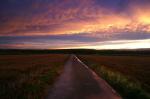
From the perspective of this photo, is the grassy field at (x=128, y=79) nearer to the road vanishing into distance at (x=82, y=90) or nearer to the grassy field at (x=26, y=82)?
the road vanishing into distance at (x=82, y=90)

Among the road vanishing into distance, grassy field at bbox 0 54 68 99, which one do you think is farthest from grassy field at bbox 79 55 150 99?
grassy field at bbox 0 54 68 99

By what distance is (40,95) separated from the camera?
15289mm

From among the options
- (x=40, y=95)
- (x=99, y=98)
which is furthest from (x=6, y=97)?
(x=99, y=98)

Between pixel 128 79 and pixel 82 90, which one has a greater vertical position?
pixel 82 90

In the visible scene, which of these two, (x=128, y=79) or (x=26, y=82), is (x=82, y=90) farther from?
(x=128, y=79)

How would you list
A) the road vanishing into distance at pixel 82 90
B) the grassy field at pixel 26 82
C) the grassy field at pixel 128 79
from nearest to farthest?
the road vanishing into distance at pixel 82 90 < the grassy field at pixel 26 82 < the grassy field at pixel 128 79

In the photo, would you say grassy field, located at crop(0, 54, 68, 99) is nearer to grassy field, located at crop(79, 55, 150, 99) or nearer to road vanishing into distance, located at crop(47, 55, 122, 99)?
road vanishing into distance, located at crop(47, 55, 122, 99)

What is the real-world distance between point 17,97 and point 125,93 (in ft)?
19.8

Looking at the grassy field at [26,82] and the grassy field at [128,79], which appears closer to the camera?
the grassy field at [26,82]

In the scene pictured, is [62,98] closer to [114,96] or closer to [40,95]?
[40,95]

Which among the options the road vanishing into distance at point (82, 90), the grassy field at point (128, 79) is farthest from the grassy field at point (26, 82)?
the grassy field at point (128, 79)

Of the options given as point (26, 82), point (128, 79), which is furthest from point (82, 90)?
point (128, 79)

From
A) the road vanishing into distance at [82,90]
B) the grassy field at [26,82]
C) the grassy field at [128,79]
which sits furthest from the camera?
the grassy field at [128,79]

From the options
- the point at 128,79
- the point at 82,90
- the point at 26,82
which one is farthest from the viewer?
the point at 128,79
